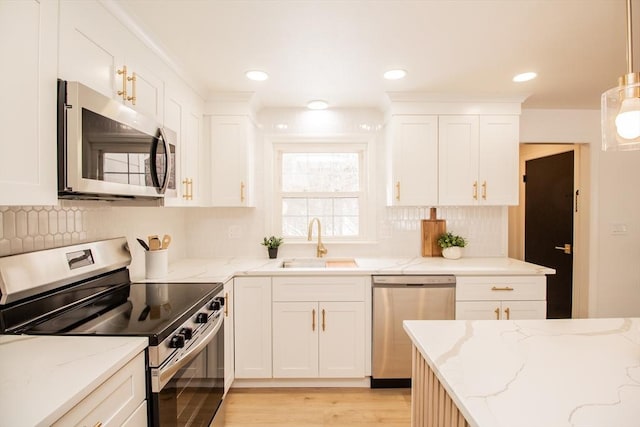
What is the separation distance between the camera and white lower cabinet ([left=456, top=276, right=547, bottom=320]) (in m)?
2.51

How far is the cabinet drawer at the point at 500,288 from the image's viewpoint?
2506 mm

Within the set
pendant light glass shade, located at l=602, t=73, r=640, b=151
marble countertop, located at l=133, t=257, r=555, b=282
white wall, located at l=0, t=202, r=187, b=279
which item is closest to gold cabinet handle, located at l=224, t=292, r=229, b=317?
marble countertop, located at l=133, t=257, r=555, b=282

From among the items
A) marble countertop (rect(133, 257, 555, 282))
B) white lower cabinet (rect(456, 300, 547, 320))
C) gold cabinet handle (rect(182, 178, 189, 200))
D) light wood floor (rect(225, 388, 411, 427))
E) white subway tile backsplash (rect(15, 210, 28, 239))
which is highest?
gold cabinet handle (rect(182, 178, 189, 200))

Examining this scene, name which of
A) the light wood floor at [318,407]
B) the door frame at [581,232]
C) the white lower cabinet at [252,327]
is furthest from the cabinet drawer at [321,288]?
the door frame at [581,232]

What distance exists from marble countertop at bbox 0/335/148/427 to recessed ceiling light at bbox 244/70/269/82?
1.84m

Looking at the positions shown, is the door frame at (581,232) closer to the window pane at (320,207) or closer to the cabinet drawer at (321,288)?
the cabinet drawer at (321,288)

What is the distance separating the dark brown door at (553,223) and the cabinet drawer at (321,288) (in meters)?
2.44

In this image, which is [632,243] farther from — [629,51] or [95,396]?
[95,396]

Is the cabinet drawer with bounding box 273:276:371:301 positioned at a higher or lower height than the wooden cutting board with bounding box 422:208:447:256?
lower

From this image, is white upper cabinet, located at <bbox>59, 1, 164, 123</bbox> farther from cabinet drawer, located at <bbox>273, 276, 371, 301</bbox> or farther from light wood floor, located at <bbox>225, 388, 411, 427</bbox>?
light wood floor, located at <bbox>225, 388, 411, 427</bbox>

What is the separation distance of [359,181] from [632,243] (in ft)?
8.93

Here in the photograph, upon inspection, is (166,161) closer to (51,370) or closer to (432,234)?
(51,370)

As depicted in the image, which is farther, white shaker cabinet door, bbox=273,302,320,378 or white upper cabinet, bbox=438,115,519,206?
white upper cabinet, bbox=438,115,519,206

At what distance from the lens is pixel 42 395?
83 centimetres
